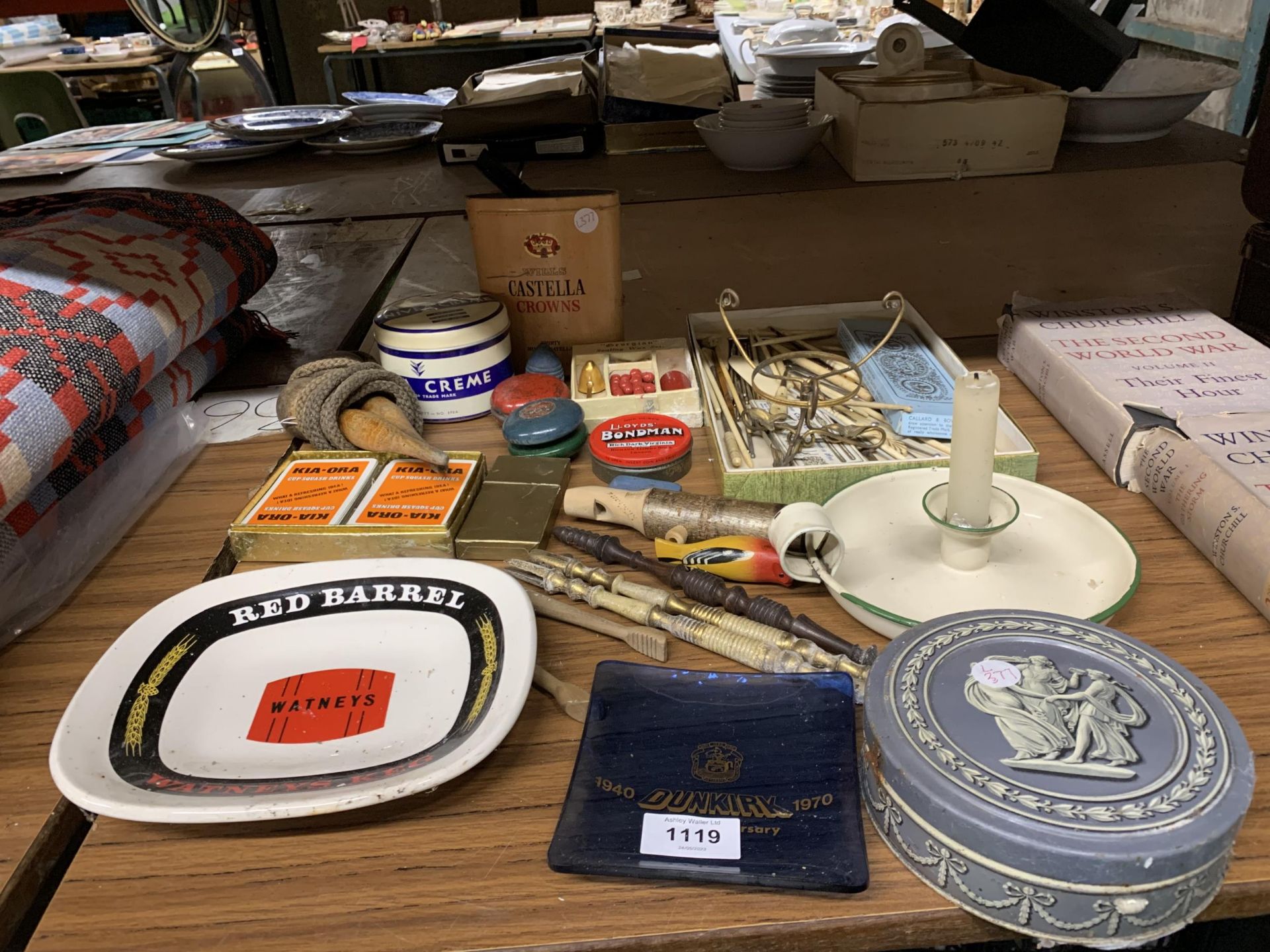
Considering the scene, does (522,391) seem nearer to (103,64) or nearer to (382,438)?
(382,438)

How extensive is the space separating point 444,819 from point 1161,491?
564 mm

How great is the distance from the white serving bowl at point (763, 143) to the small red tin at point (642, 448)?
2.43 ft

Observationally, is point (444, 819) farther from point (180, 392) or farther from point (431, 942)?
point (180, 392)

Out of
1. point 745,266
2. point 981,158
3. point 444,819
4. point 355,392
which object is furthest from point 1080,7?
point 444,819

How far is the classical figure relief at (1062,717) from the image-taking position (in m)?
0.41

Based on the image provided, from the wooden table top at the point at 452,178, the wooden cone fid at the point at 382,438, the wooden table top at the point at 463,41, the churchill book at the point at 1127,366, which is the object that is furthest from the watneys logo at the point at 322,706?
the wooden table top at the point at 463,41

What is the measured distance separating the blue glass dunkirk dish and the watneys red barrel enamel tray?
0.06 metres

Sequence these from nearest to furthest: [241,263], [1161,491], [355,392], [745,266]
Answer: [1161,491] → [355,392] → [241,263] → [745,266]

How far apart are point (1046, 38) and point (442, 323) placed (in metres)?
1.10

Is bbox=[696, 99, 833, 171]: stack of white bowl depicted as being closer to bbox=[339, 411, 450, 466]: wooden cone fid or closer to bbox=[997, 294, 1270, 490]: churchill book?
bbox=[997, 294, 1270, 490]: churchill book

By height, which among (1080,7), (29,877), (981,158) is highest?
(1080,7)

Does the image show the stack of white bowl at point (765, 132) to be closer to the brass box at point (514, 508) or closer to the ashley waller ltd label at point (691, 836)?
the brass box at point (514, 508)

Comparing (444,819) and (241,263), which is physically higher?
(241,263)

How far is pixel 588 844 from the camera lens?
46 cm
